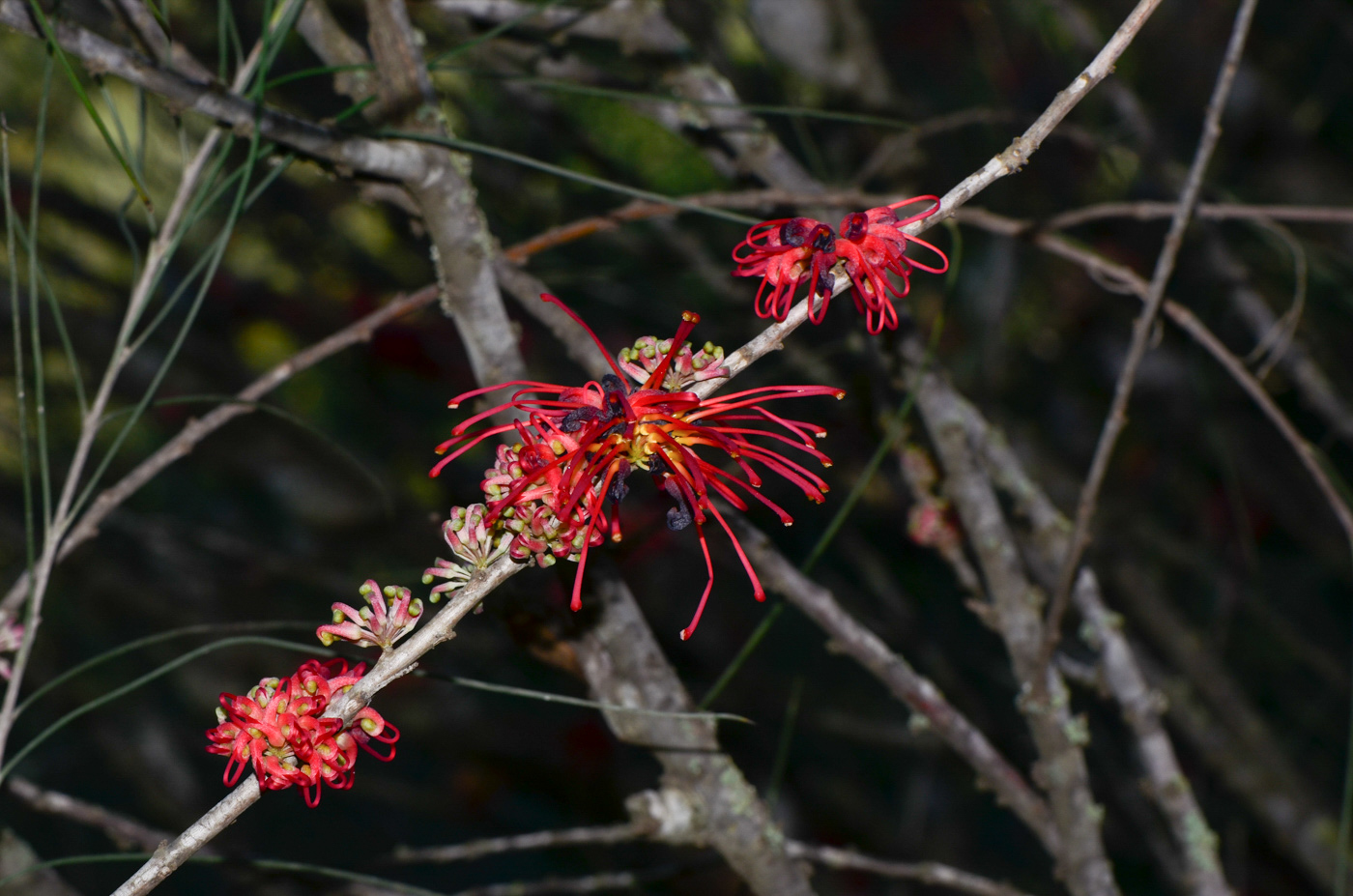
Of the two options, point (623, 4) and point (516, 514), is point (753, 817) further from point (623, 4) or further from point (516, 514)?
point (623, 4)

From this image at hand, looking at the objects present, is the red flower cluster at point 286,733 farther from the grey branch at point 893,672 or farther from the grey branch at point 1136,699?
the grey branch at point 1136,699

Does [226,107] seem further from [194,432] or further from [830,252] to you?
[830,252]

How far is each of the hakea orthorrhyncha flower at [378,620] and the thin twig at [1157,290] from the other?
2.33 feet

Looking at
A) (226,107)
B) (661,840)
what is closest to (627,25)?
(226,107)

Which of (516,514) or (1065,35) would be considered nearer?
(516,514)

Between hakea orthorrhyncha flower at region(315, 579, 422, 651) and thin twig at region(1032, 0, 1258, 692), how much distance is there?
2.33 feet

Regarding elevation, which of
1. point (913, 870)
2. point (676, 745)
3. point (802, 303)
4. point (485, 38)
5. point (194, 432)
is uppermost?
point (485, 38)

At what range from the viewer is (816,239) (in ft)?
2.06

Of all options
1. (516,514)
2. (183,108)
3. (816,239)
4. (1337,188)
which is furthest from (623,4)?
(1337,188)

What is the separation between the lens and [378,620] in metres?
0.63

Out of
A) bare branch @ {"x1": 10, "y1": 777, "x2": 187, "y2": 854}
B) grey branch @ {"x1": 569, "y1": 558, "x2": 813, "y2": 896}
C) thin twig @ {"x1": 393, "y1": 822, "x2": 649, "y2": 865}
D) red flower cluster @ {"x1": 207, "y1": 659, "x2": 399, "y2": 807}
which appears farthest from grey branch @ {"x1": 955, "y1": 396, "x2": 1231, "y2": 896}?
bare branch @ {"x1": 10, "y1": 777, "x2": 187, "y2": 854}

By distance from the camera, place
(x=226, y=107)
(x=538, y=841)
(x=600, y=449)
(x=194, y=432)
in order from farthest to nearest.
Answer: (x=538, y=841) < (x=194, y=432) < (x=226, y=107) < (x=600, y=449)

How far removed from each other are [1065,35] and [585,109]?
144 centimetres

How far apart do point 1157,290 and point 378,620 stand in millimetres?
812
